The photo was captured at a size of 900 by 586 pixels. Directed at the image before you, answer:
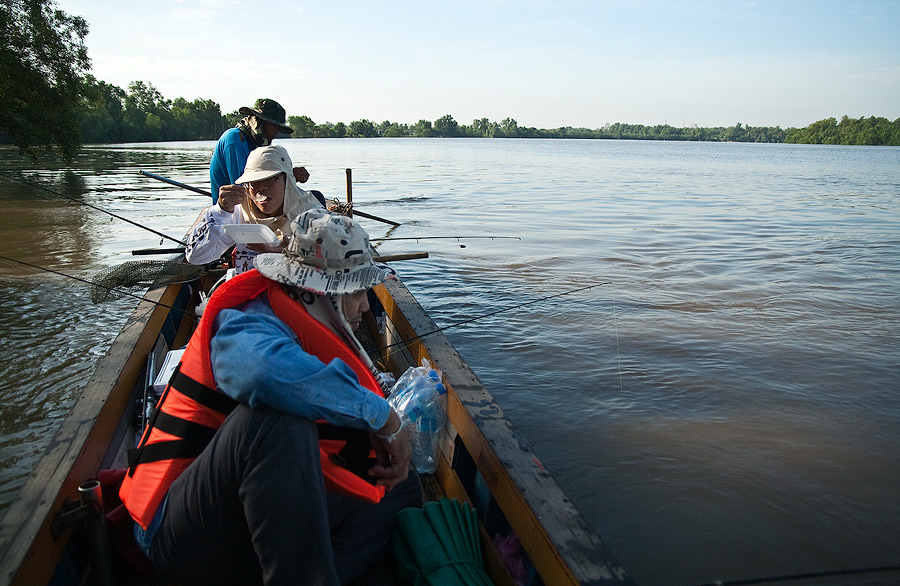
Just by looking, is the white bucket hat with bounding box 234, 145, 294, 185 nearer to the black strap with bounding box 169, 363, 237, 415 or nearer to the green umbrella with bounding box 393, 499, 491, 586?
the black strap with bounding box 169, 363, 237, 415

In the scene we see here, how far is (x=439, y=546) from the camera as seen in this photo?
2375 millimetres

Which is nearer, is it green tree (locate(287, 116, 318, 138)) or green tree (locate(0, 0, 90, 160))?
green tree (locate(0, 0, 90, 160))

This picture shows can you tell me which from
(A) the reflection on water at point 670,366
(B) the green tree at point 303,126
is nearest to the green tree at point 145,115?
(B) the green tree at point 303,126

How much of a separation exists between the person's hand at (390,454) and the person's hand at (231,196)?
247 centimetres

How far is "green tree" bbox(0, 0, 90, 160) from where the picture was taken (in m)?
25.8

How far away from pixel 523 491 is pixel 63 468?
1.76 m

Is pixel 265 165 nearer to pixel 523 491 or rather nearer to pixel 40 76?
pixel 523 491

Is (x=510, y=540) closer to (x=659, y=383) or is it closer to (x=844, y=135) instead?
(x=659, y=383)

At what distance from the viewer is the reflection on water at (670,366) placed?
4230mm

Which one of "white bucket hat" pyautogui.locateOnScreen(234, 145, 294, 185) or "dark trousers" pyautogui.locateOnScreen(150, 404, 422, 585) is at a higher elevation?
"white bucket hat" pyautogui.locateOnScreen(234, 145, 294, 185)

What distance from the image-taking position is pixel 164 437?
1.94m

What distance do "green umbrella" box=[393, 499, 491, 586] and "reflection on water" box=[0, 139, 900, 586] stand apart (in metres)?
1.88

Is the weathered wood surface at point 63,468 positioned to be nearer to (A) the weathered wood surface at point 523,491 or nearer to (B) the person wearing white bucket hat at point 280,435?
(B) the person wearing white bucket hat at point 280,435

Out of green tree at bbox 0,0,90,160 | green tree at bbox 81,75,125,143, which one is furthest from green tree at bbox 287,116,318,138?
green tree at bbox 0,0,90,160
